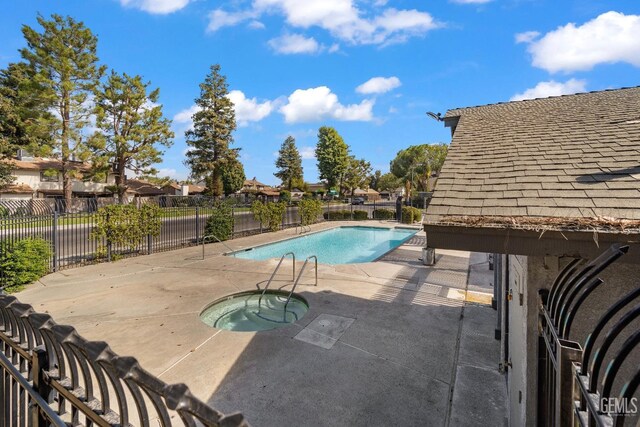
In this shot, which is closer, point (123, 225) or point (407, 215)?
point (123, 225)

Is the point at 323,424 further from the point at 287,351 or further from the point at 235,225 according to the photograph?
the point at 235,225

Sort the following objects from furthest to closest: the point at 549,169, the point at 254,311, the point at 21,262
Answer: the point at 21,262 → the point at 254,311 → the point at 549,169

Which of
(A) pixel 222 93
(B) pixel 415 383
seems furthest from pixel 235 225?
(A) pixel 222 93

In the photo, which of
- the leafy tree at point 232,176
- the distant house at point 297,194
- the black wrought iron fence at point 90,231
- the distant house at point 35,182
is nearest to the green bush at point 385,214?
the black wrought iron fence at point 90,231

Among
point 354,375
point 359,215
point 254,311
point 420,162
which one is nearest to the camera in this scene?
point 354,375

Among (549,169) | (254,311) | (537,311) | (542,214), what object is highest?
(549,169)

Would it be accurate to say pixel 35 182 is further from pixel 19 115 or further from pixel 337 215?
pixel 337 215

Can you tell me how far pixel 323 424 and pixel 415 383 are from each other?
55.4 inches

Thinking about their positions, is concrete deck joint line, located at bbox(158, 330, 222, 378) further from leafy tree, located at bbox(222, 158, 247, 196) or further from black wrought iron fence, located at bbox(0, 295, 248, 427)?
leafy tree, located at bbox(222, 158, 247, 196)

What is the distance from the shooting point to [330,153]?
46.5 meters

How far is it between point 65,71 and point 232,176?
72.9ft

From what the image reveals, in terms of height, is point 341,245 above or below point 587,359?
below

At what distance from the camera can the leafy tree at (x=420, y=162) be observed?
162 ft

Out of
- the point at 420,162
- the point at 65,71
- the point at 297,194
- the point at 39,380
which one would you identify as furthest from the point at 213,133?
the point at 39,380
